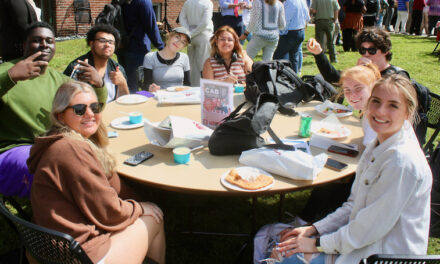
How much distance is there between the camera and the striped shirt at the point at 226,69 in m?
4.03

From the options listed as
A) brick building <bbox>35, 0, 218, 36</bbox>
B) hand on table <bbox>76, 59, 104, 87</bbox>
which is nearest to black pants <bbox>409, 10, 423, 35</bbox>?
brick building <bbox>35, 0, 218, 36</bbox>

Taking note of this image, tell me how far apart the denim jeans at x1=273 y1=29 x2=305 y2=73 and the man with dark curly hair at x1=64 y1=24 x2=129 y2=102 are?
347 cm

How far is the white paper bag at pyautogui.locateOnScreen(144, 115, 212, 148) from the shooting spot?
2166 mm

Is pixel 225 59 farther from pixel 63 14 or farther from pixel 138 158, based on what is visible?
pixel 63 14

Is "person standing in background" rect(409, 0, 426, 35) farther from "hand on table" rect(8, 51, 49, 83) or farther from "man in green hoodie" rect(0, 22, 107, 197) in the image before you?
"hand on table" rect(8, 51, 49, 83)

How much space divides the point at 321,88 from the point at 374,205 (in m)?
1.93

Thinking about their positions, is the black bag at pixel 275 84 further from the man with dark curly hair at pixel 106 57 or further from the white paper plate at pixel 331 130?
the man with dark curly hair at pixel 106 57

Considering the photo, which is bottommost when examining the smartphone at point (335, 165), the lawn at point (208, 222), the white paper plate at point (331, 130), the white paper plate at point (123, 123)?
the lawn at point (208, 222)

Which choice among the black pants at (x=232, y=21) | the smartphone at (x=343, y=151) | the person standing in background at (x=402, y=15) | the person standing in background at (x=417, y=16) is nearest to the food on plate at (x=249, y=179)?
the smartphone at (x=343, y=151)

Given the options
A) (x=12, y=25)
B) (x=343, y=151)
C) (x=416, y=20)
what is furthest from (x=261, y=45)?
(x=416, y=20)

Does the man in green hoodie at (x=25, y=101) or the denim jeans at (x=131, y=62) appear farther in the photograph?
the denim jeans at (x=131, y=62)

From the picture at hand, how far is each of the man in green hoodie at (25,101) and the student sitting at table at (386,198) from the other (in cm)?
175

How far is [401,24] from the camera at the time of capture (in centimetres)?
1450

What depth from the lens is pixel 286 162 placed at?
1.87 meters
